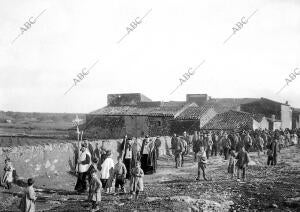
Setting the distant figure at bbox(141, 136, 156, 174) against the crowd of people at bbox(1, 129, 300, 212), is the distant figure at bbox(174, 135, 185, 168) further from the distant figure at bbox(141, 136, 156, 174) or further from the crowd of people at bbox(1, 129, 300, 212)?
the distant figure at bbox(141, 136, 156, 174)

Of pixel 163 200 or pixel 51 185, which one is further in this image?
pixel 51 185

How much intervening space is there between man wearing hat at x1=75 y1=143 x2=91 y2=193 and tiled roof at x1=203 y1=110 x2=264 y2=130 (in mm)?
24297

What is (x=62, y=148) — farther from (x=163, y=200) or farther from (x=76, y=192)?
(x=163, y=200)

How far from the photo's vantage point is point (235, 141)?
2455 centimetres

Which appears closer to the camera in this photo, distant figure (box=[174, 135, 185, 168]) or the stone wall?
the stone wall

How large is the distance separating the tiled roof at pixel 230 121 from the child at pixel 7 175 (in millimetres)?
25646

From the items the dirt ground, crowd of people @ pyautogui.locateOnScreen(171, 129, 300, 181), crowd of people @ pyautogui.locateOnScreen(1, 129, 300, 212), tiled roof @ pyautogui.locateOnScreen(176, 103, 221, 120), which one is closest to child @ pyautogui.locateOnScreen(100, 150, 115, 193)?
crowd of people @ pyautogui.locateOnScreen(1, 129, 300, 212)

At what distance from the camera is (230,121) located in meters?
38.0

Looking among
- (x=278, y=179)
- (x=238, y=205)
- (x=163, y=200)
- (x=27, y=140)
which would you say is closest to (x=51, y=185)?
(x=163, y=200)

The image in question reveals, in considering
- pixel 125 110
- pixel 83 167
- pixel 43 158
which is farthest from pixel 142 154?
pixel 125 110

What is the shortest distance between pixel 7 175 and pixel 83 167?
284 centimetres

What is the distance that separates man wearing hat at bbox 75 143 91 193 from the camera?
14.1 m

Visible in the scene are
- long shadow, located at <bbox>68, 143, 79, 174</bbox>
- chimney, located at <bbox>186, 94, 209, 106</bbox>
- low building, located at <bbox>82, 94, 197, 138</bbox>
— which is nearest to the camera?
long shadow, located at <bbox>68, 143, 79, 174</bbox>

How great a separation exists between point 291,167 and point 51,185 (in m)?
13.9
